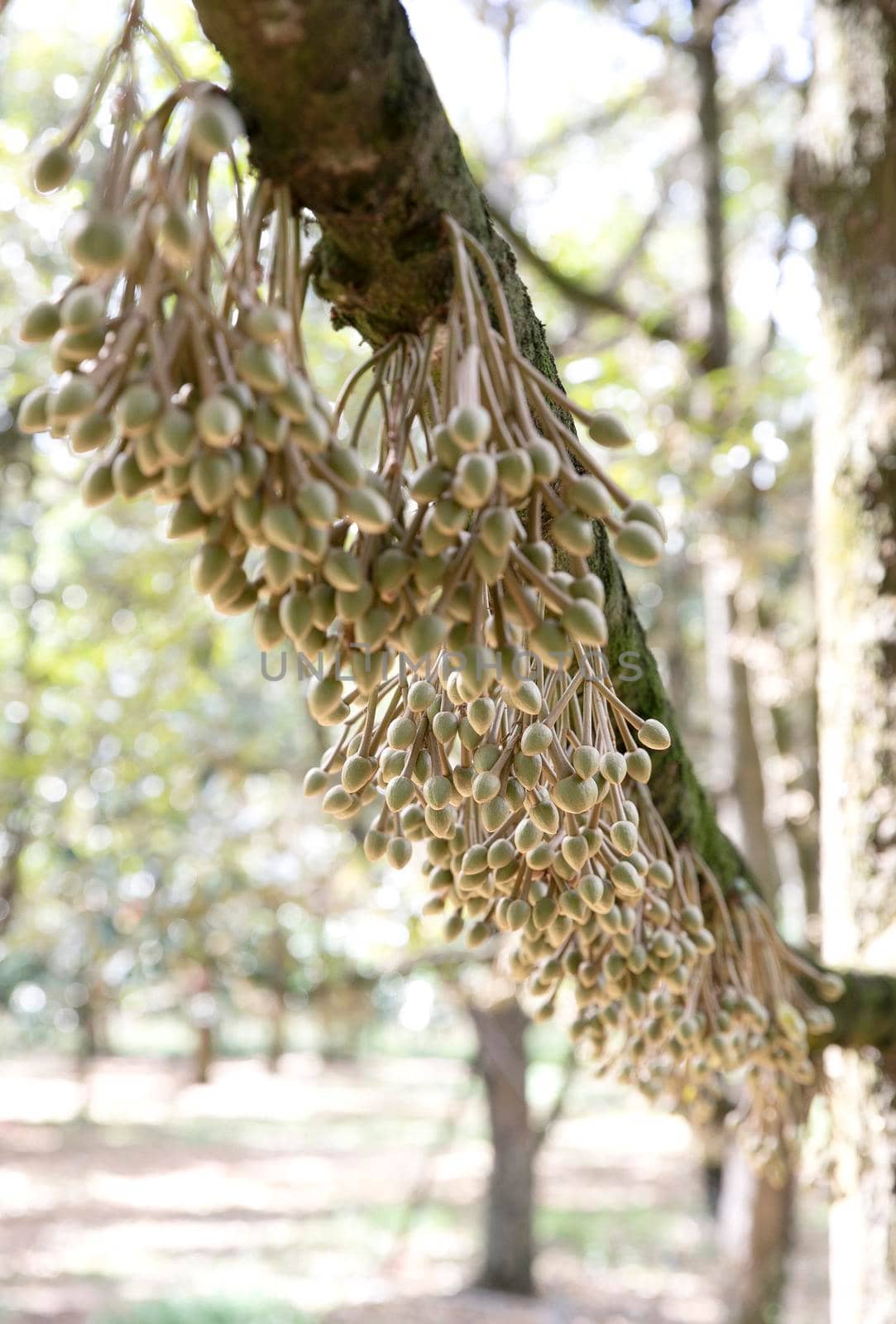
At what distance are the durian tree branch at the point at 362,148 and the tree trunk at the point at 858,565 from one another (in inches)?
55.4

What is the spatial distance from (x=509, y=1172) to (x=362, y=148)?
7.92 meters

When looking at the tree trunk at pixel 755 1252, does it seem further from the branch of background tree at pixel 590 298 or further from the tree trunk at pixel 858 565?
the branch of background tree at pixel 590 298

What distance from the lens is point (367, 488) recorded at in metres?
0.88

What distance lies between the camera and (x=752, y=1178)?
16.1 ft

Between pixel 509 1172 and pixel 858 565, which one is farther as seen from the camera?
pixel 509 1172

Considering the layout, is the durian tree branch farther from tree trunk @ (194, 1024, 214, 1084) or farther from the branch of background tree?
tree trunk @ (194, 1024, 214, 1084)

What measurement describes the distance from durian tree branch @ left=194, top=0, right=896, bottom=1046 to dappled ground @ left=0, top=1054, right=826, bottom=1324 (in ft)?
20.1

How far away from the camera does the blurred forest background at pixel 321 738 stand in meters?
4.92

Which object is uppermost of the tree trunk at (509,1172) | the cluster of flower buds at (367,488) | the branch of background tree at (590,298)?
the branch of background tree at (590,298)

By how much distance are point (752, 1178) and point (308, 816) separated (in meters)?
3.98

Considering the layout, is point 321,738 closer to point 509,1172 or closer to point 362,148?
point 509,1172

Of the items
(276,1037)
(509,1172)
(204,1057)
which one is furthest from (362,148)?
(204,1057)

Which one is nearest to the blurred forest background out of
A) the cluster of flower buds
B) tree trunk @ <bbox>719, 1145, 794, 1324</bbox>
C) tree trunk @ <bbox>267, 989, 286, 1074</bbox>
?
tree trunk @ <bbox>719, 1145, 794, 1324</bbox>

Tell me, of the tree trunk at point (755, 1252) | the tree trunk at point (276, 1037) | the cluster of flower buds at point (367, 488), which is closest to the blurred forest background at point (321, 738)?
the tree trunk at point (755, 1252)
